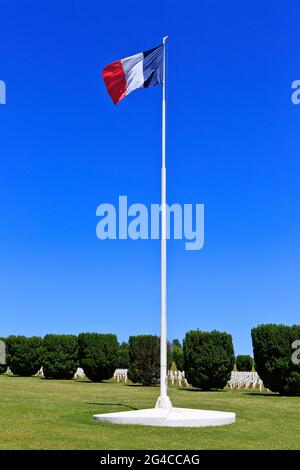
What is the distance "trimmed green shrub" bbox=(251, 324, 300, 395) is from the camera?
2545 cm

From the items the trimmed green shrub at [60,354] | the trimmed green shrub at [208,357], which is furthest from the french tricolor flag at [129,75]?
the trimmed green shrub at [60,354]

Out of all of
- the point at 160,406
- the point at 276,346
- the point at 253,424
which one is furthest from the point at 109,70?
the point at 276,346

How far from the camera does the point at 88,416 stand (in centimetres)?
1495

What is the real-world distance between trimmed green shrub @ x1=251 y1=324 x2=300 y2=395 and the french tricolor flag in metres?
13.8

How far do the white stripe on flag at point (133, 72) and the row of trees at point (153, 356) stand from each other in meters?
13.9

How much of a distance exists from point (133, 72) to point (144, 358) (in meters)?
19.4

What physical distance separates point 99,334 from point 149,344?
4.03 metres

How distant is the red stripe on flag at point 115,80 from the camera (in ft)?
51.2

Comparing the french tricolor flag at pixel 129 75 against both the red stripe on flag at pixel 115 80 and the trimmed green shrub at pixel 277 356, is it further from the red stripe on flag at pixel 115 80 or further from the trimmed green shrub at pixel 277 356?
the trimmed green shrub at pixel 277 356

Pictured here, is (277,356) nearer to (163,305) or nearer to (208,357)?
(208,357)

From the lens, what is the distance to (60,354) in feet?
118

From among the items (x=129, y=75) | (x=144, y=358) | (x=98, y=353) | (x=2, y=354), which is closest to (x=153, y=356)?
(x=144, y=358)
